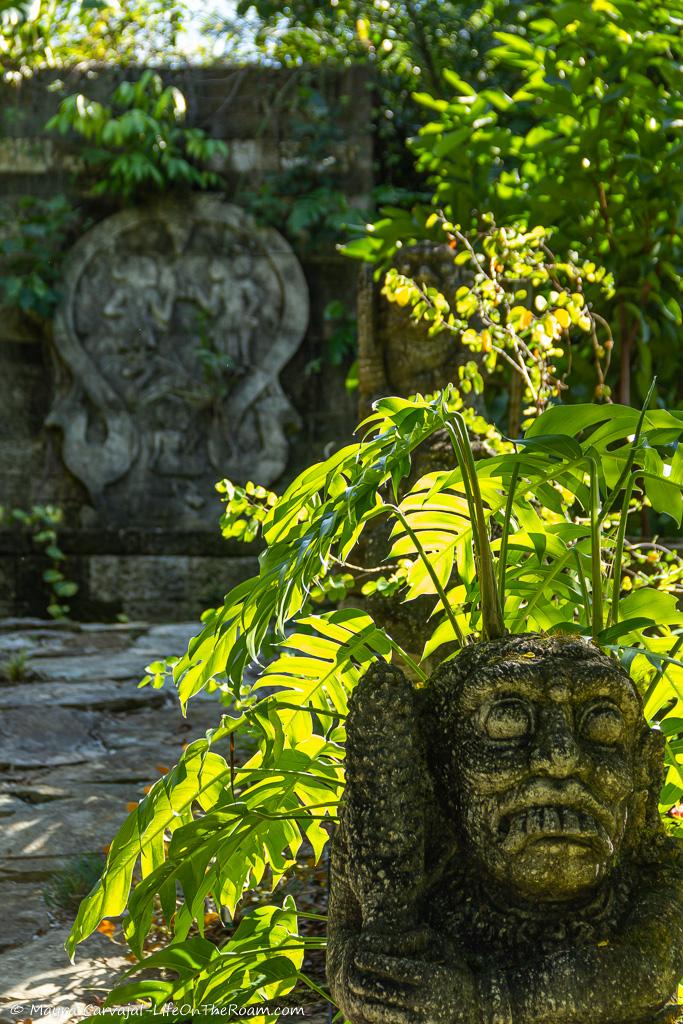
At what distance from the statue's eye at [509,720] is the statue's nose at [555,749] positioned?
0.07 feet

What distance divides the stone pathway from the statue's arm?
4.24 feet

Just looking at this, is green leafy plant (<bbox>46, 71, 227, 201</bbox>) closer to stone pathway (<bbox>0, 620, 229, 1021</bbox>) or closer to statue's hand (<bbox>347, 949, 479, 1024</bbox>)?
stone pathway (<bbox>0, 620, 229, 1021</bbox>)

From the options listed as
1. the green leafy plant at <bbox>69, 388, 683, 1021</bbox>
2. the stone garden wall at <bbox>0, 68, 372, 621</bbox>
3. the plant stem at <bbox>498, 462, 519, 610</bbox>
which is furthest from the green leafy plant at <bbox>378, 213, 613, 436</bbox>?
the stone garden wall at <bbox>0, 68, 372, 621</bbox>

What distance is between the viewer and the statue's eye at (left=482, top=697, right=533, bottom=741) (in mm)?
1526

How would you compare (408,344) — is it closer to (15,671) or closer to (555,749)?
(555,749)

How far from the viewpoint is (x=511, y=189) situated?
191 inches

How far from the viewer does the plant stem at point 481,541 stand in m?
1.71

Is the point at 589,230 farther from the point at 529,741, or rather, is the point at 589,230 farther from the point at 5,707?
the point at 529,741

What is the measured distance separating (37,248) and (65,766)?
5.37 meters

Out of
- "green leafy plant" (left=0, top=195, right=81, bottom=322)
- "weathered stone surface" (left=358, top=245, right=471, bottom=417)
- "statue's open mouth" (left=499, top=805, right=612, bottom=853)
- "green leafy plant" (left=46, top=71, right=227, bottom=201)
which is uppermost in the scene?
"green leafy plant" (left=46, top=71, right=227, bottom=201)

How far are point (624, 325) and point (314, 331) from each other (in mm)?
4406

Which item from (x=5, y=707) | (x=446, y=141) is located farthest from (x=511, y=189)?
(x=5, y=707)

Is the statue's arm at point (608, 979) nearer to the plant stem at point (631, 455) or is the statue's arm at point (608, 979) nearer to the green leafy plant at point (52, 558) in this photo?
the plant stem at point (631, 455)

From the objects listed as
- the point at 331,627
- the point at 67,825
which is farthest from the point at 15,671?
the point at 331,627
